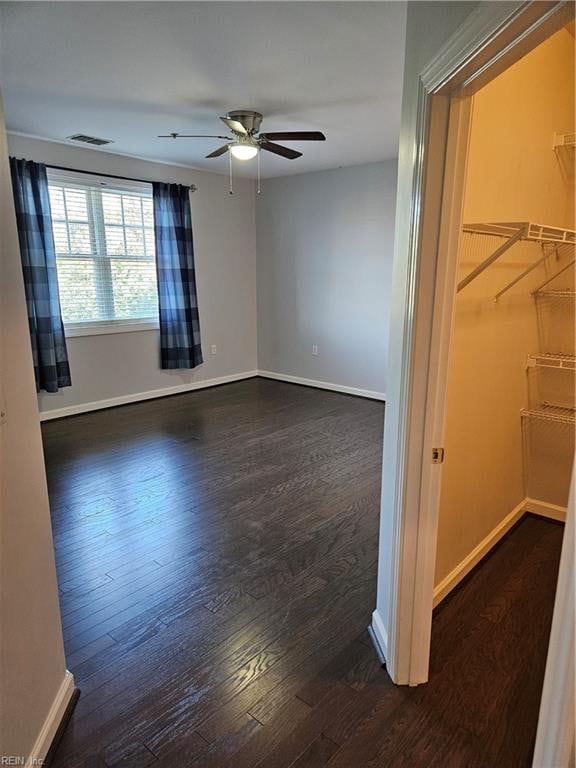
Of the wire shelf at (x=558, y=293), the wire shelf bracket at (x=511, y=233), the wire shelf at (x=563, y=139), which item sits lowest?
the wire shelf at (x=558, y=293)

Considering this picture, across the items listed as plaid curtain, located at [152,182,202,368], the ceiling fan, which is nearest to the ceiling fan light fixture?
the ceiling fan

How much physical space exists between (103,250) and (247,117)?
7.20 feet

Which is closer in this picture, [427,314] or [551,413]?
[427,314]

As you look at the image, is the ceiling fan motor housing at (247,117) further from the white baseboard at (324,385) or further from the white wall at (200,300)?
the white baseboard at (324,385)

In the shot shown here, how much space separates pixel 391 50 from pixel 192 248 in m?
3.39

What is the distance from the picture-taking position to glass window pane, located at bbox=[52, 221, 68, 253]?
14.3 feet

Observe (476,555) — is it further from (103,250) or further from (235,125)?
(103,250)

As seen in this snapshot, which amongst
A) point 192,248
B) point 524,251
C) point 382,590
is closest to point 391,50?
point 524,251

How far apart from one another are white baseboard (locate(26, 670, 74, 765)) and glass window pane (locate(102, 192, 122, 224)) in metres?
4.23

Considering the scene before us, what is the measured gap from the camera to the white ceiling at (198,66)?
204 cm

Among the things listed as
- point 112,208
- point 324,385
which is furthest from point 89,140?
point 324,385

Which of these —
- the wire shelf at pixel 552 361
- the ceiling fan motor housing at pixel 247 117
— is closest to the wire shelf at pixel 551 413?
the wire shelf at pixel 552 361

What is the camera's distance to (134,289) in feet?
16.6

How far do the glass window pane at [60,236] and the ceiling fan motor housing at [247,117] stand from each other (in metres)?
2.05
